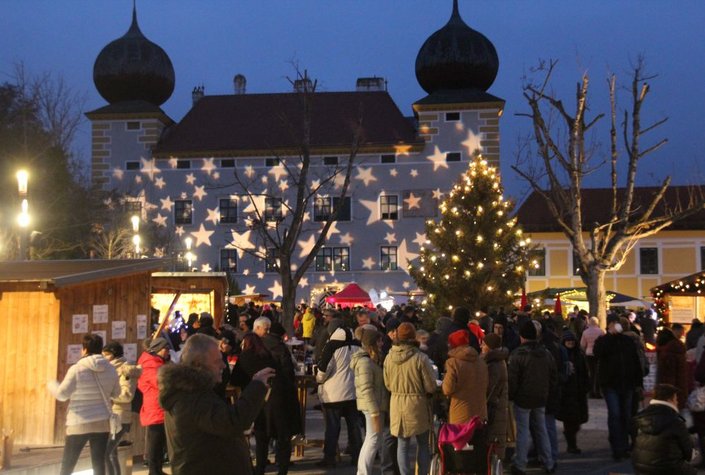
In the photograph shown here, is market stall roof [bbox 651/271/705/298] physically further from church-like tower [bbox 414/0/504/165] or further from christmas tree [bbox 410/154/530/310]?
church-like tower [bbox 414/0/504/165]

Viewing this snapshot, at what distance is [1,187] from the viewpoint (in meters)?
34.9

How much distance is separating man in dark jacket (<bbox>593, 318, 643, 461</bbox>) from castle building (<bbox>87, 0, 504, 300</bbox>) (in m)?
36.8

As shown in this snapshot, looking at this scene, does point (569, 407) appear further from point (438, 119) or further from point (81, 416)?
point (438, 119)

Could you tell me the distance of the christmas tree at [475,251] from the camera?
30.7 meters

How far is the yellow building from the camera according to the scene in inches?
2140

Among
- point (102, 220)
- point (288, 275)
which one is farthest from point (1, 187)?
point (288, 275)

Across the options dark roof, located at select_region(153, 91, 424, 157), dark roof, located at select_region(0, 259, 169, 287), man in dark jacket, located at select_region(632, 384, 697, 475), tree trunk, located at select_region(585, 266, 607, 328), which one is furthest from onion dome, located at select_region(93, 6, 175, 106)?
man in dark jacket, located at select_region(632, 384, 697, 475)

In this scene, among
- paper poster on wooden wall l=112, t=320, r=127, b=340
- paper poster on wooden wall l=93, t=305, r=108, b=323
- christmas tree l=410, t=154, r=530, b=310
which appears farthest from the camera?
christmas tree l=410, t=154, r=530, b=310

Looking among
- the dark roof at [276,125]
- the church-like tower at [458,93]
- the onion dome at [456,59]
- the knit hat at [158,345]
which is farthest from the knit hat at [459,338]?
the dark roof at [276,125]

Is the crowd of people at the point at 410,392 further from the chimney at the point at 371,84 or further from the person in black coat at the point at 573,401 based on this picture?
the chimney at the point at 371,84

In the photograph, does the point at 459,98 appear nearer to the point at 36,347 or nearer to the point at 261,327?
the point at 36,347

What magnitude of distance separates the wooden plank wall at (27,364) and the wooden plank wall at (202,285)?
768 centimetres

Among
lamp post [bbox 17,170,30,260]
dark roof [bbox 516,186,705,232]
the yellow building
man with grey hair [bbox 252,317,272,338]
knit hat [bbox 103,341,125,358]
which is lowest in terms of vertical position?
knit hat [bbox 103,341,125,358]

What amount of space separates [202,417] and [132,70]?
48247mm
